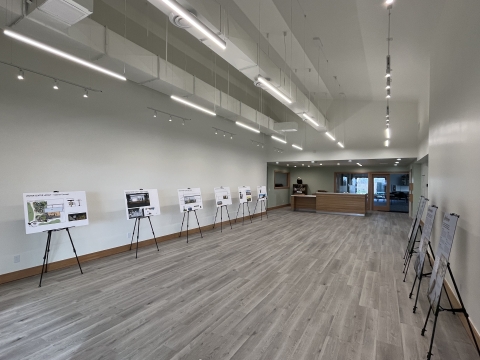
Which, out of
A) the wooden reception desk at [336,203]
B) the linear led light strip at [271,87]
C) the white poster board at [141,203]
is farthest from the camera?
the wooden reception desk at [336,203]

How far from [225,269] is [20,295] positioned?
3.07 metres

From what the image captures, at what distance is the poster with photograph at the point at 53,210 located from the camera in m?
3.82

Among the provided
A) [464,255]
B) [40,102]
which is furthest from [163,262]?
[464,255]

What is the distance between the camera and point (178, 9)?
2342 mm

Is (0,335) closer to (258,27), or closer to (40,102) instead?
(40,102)

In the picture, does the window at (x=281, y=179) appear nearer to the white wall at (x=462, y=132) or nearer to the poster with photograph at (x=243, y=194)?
the poster with photograph at (x=243, y=194)

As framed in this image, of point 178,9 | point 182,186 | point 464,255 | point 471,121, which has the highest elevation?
point 178,9

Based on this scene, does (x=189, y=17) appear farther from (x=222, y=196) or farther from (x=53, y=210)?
(x=222, y=196)

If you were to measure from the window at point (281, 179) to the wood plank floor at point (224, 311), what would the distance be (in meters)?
9.35

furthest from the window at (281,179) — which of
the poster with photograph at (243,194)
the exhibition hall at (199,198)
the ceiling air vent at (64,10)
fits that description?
the ceiling air vent at (64,10)

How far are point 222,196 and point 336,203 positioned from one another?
21.9ft

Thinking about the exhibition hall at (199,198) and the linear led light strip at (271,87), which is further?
the linear led light strip at (271,87)

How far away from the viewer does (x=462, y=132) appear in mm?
2916

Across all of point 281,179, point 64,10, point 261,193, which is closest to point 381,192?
point 281,179
